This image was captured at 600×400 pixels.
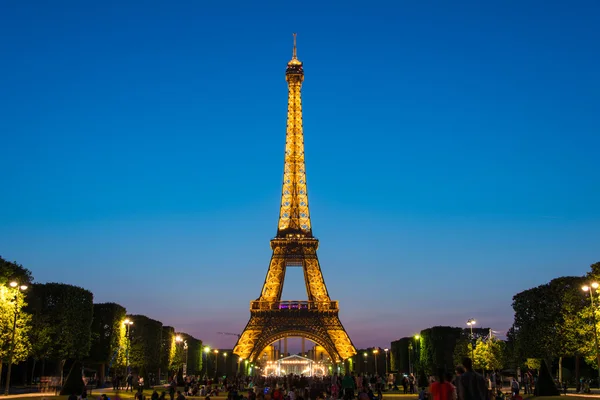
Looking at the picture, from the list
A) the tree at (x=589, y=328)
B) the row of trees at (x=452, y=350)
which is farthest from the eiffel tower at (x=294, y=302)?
the tree at (x=589, y=328)

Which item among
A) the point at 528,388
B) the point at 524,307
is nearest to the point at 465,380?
the point at 528,388

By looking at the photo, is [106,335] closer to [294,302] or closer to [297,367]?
[294,302]

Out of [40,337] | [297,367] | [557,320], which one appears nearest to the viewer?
[40,337]

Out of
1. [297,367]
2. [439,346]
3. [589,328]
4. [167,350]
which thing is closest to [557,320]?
[589,328]

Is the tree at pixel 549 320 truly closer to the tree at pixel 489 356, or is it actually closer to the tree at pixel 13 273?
the tree at pixel 489 356

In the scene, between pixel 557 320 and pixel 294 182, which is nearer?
pixel 557 320

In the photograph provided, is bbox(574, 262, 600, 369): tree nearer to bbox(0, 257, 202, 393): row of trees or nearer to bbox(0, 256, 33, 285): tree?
bbox(0, 257, 202, 393): row of trees
